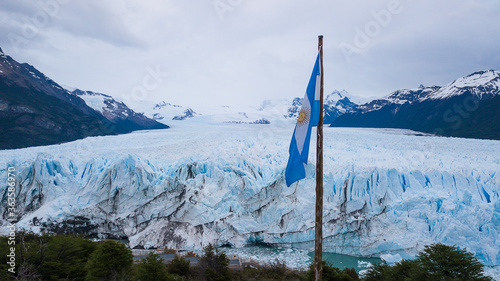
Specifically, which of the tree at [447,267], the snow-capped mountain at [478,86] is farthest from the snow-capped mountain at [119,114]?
the tree at [447,267]

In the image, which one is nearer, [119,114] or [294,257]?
[294,257]

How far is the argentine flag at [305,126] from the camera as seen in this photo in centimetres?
518

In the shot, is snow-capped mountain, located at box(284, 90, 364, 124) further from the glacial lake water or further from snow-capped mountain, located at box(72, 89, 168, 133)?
the glacial lake water

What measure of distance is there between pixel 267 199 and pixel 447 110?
4346cm

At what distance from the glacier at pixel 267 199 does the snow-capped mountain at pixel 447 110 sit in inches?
837

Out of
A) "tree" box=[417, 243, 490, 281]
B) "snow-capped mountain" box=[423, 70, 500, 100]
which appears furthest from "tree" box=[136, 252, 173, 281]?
"snow-capped mountain" box=[423, 70, 500, 100]

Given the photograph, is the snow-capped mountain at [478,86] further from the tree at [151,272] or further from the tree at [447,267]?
the tree at [151,272]

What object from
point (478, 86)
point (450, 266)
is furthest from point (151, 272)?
point (478, 86)

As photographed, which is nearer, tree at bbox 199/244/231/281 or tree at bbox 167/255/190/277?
tree at bbox 199/244/231/281

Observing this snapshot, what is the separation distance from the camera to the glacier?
15297 millimetres

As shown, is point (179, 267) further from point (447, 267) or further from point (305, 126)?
point (305, 126)

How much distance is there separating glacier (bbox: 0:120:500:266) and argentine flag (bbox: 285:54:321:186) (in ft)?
41.7

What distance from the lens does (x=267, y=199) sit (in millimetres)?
18422

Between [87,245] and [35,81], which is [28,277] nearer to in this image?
[87,245]
